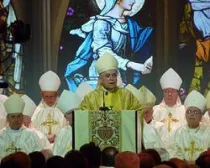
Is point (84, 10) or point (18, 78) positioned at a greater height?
point (84, 10)

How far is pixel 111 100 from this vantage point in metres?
6.52

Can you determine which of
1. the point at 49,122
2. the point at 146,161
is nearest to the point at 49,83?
the point at 49,122

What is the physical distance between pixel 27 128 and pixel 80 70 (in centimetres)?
320

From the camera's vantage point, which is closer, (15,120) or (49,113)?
(15,120)

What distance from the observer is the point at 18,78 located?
10977 mm

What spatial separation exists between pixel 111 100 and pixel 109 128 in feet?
2.41

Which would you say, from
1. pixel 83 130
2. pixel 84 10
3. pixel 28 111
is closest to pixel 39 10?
pixel 84 10

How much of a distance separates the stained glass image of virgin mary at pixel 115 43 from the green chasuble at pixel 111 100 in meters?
4.54

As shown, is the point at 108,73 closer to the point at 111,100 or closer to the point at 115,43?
the point at 111,100

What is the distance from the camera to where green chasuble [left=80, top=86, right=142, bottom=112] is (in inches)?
256

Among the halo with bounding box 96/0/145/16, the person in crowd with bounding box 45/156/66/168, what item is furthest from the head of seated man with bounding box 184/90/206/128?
the person in crowd with bounding box 45/156/66/168

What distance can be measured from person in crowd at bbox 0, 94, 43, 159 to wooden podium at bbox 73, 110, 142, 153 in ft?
6.92

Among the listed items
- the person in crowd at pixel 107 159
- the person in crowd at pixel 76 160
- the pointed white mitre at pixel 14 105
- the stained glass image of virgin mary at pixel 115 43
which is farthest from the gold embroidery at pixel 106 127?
the stained glass image of virgin mary at pixel 115 43

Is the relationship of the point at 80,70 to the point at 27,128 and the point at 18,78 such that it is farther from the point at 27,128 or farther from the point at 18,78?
the point at 27,128
